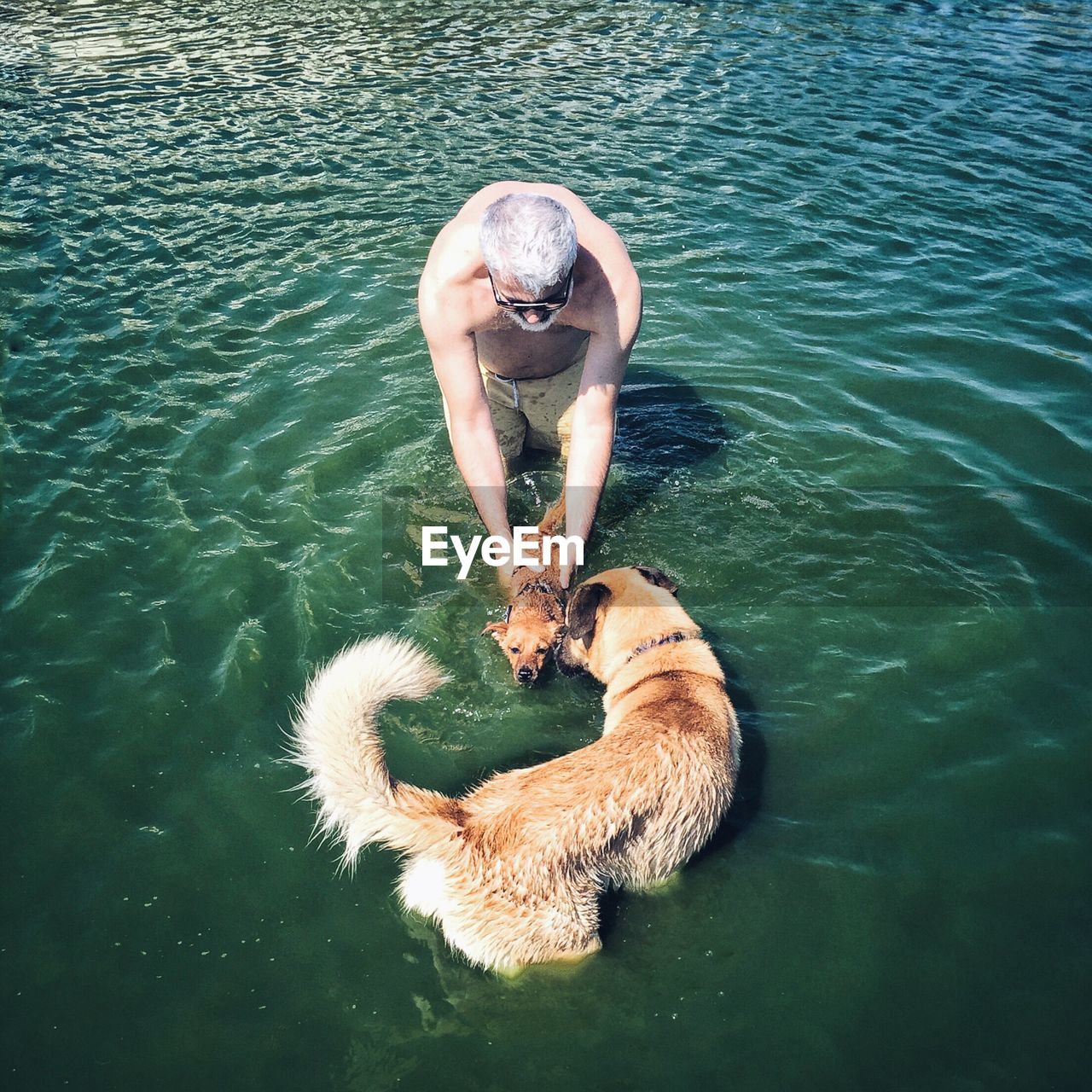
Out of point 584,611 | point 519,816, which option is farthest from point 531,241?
point 519,816

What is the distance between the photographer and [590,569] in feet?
17.8

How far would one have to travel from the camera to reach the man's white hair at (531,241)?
12.2 feet

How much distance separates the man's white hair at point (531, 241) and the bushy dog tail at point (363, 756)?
1.77 m

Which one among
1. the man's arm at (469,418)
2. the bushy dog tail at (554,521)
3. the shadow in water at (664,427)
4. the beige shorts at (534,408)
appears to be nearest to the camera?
the man's arm at (469,418)

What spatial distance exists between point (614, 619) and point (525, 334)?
1781 millimetres

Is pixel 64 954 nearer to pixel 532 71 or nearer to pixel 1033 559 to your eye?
pixel 1033 559

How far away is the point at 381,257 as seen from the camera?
869 cm

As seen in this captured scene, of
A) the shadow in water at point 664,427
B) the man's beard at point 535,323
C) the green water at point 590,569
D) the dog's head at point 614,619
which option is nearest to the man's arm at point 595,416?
the dog's head at point 614,619

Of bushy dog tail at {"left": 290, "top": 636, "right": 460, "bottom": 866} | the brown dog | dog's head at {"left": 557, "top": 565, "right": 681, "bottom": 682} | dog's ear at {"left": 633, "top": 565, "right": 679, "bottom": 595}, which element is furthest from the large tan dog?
dog's ear at {"left": 633, "top": 565, "right": 679, "bottom": 595}

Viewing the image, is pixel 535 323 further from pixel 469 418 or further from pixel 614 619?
pixel 614 619

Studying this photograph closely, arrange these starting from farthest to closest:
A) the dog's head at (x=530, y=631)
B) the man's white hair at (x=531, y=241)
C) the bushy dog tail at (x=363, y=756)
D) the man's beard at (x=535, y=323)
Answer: the dog's head at (x=530, y=631) → the man's beard at (x=535, y=323) → the man's white hair at (x=531, y=241) → the bushy dog tail at (x=363, y=756)

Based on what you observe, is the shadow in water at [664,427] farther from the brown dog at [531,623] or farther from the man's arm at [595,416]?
the brown dog at [531,623]

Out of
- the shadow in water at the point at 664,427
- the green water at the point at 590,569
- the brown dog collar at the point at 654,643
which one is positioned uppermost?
the brown dog collar at the point at 654,643

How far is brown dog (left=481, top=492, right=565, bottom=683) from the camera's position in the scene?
4.48 metres
